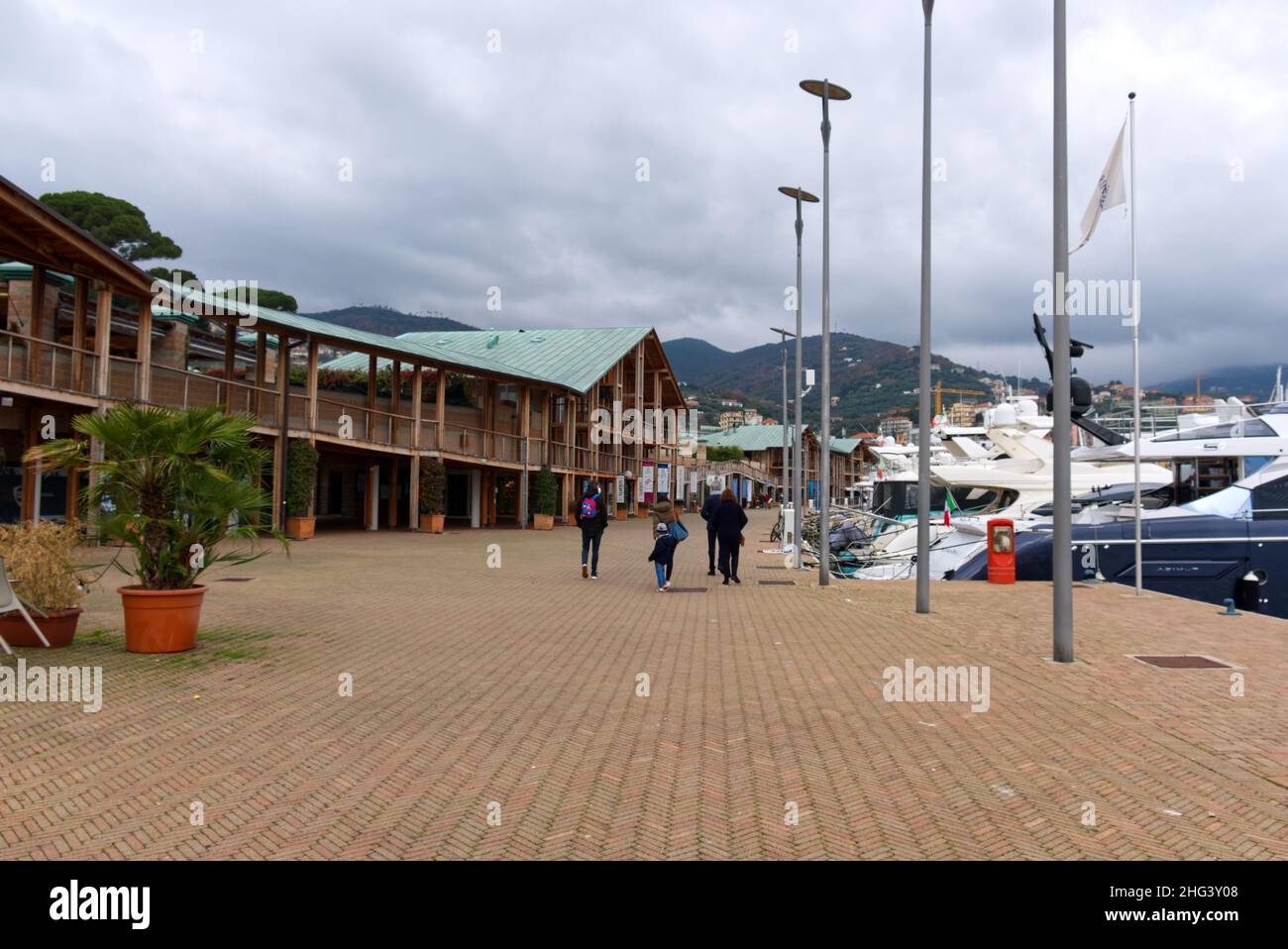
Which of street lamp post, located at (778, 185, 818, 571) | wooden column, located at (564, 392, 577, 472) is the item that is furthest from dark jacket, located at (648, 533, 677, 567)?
wooden column, located at (564, 392, 577, 472)

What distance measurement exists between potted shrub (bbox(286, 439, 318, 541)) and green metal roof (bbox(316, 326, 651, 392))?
1481 cm

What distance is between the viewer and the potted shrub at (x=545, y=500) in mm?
36219

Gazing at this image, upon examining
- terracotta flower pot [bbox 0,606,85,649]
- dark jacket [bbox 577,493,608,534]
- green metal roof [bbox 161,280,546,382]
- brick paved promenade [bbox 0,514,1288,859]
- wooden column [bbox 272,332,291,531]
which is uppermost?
green metal roof [bbox 161,280,546,382]

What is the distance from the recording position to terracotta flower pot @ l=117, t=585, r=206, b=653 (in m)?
8.18

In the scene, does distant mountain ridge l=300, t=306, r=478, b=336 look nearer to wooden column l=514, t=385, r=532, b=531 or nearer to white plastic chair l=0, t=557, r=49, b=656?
wooden column l=514, t=385, r=532, b=531

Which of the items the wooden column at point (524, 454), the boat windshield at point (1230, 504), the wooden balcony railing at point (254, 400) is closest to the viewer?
the boat windshield at point (1230, 504)

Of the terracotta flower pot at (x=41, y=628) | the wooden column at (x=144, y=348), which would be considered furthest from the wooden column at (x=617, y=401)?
the terracotta flower pot at (x=41, y=628)

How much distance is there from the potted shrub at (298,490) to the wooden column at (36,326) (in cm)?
656

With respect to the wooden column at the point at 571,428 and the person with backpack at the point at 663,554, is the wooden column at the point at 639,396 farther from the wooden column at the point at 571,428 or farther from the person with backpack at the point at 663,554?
the person with backpack at the point at 663,554

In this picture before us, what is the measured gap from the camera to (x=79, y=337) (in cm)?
1950

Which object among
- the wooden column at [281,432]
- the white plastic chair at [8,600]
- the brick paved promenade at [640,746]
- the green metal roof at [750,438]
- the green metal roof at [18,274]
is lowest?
the brick paved promenade at [640,746]

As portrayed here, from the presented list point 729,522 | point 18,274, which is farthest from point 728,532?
point 18,274
